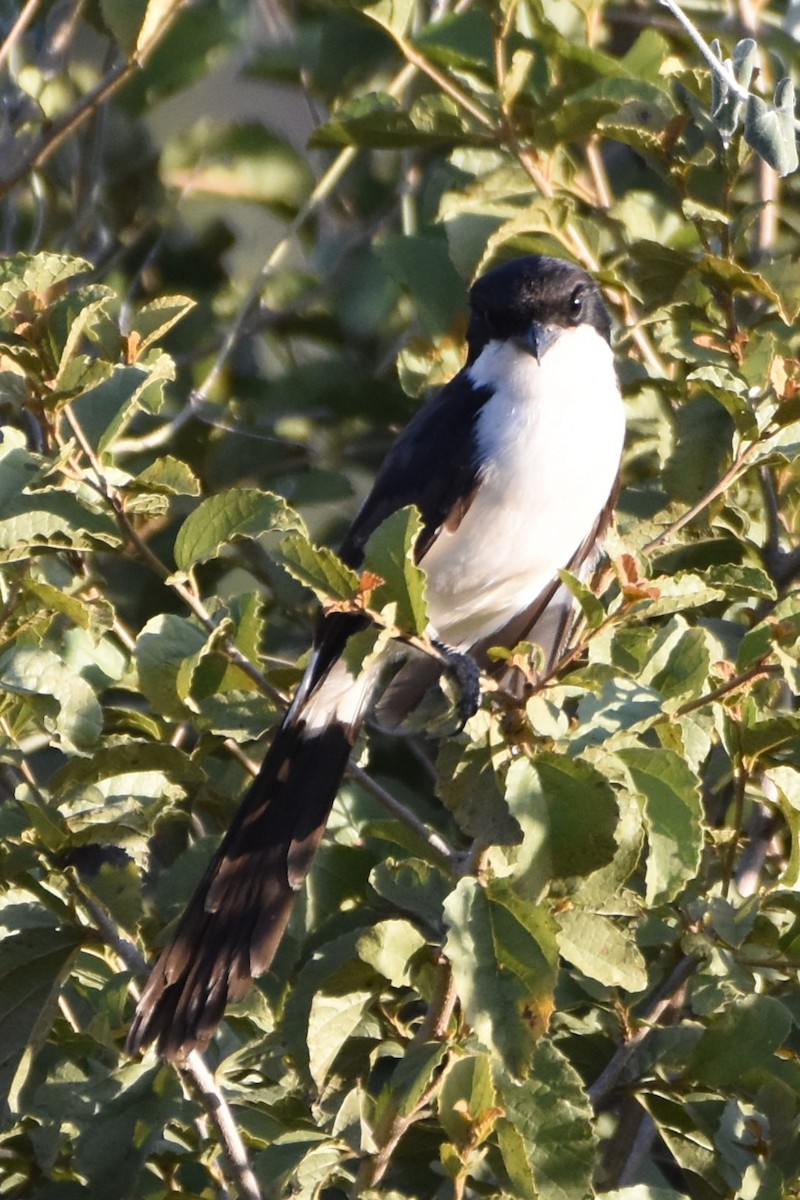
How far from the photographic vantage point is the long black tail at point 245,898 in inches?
99.0

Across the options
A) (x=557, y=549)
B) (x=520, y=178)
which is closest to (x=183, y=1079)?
(x=557, y=549)

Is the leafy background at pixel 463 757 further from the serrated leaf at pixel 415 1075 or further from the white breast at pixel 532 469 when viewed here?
the white breast at pixel 532 469

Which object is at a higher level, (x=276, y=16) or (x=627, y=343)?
(x=276, y=16)

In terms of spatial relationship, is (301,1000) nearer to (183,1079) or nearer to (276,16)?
(183,1079)

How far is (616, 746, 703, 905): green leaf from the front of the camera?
212 cm

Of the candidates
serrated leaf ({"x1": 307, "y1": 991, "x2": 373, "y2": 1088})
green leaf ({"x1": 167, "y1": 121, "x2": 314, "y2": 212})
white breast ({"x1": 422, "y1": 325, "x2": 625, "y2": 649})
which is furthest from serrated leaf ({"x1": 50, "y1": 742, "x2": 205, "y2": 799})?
green leaf ({"x1": 167, "y1": 121, "x2": 314, "y2": 212})

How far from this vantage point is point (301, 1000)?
2477mm

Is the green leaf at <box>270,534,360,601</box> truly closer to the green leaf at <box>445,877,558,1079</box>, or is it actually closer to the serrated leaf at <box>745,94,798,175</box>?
the green leaf at <box>445,877,558,1079</box>

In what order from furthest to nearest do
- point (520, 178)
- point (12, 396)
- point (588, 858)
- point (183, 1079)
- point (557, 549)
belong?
point (557, 549) → point (520, 178) → point (183, 1079) → point (12, 396) → point (588, 858)

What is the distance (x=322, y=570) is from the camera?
212 centimetres

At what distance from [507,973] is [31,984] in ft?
2.36

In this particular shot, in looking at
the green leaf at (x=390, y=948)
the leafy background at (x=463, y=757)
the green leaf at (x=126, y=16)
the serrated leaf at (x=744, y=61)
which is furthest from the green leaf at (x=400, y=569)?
the green leaf at (x=126, y=16)

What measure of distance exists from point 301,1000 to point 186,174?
96.3 inches

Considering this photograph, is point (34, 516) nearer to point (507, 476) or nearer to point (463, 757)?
point (463, 757)
